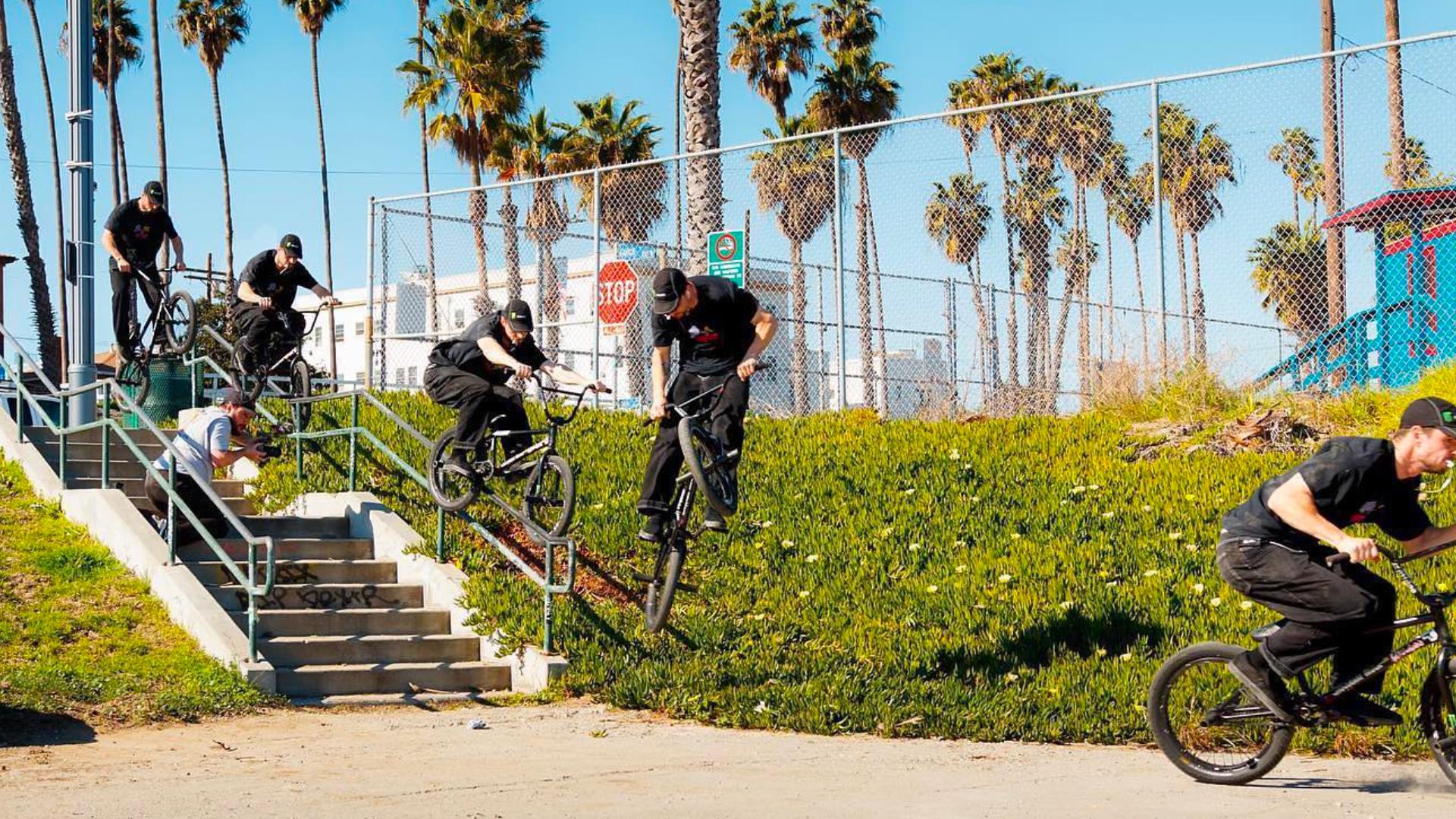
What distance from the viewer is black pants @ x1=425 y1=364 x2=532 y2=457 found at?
41.0 feet

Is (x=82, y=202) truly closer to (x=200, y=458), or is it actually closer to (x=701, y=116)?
(x=200, y=458)

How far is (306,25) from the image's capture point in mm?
51250

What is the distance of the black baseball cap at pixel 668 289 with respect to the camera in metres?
9.90

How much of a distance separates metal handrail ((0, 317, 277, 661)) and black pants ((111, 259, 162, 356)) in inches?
38.5

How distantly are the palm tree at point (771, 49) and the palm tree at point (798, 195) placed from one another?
1.21m

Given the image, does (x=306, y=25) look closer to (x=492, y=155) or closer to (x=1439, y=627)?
(x=492, y=155)

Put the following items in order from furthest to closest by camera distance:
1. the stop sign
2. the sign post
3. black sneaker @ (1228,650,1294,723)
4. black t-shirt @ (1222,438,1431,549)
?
the stop sign → the sign post → black sneaker @ (1228,650,1294,723) → black t-shirt @ (1222,438,1431,549)

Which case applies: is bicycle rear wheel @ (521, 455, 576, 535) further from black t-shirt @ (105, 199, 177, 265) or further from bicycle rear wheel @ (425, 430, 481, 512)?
black t-shirt @ (105, 199, 177, 265)

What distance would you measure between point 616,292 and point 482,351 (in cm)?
694

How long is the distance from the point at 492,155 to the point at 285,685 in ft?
115

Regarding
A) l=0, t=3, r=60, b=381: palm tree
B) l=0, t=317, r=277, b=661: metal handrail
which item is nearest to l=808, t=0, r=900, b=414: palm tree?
l=0, t=3, r=60, b=381: palm tree

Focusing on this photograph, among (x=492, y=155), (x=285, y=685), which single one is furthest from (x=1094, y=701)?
(x=492, y=155)

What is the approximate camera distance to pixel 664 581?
10930 millimetres

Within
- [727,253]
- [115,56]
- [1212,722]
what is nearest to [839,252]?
[727,253]
